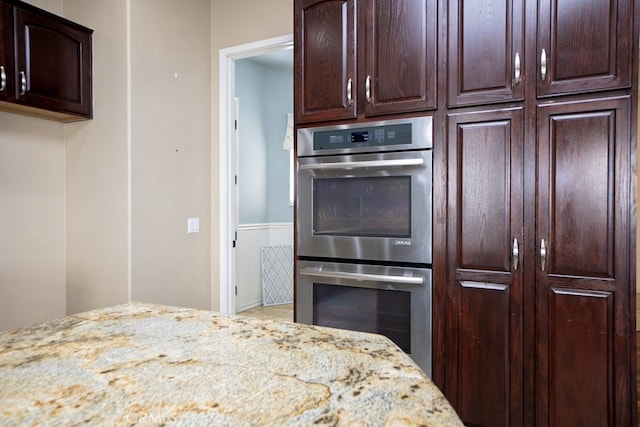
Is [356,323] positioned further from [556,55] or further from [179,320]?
[556,55]

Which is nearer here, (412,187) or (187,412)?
(187,412)

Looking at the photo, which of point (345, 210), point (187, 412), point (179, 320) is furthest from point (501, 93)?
point (187, 412)

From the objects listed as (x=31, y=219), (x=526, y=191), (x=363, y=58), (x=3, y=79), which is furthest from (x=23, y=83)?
(x=526, y=191)

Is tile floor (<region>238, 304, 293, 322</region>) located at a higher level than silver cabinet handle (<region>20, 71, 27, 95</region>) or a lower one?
lower

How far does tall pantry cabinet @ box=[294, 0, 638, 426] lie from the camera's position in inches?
63.5

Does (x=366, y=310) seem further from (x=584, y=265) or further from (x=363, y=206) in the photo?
(x=584, y=265)

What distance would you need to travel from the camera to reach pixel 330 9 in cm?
214

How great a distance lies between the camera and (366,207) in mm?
2068

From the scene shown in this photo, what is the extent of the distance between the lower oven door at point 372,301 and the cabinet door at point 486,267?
128 millimetres

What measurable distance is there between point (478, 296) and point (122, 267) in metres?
2.16

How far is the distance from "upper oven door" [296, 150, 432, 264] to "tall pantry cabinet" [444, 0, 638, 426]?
146mm

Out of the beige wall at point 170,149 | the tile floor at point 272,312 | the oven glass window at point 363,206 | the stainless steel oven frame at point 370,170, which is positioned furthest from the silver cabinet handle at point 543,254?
the tile floor at point 272,312

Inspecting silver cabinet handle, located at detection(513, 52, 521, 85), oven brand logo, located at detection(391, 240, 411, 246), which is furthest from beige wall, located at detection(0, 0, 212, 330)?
silver cabinet handle, located at detection(513, 52, 521, 85)

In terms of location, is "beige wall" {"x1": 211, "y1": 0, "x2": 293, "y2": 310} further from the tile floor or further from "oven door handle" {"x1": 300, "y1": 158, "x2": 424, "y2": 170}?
"oven door handle" {"x1": 300, "y1": 158, "x2": 424, "y2": 170}
